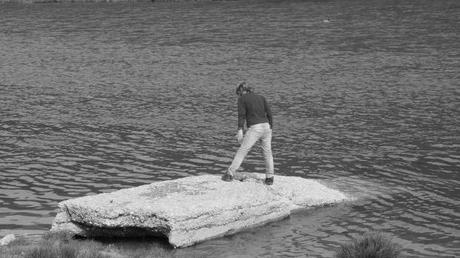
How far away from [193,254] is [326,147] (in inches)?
534

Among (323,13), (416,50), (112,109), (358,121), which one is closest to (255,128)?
(358,121)

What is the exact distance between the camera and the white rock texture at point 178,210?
21031 mm

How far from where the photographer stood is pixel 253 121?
78.8ft

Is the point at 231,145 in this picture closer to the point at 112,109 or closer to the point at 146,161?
the point at 146,161

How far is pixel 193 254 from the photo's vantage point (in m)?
20.4

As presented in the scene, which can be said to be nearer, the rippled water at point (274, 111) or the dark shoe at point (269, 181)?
the rippled water at point (274, 111)

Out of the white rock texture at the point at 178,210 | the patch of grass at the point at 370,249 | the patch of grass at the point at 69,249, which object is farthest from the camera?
the white rock texture at the point at 178,210

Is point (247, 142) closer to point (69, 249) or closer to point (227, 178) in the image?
point (227, 178)

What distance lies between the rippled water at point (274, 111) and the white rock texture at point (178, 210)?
1.38 ft

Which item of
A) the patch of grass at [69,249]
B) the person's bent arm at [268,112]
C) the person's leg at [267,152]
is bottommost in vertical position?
the patch of grass at [69,249]

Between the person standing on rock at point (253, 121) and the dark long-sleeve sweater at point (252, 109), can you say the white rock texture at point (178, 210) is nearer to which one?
the person standing on rock at point (253, 121)

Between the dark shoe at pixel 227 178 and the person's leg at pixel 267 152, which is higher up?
the person's leg at pixel 267 152

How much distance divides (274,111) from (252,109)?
55.3 feet

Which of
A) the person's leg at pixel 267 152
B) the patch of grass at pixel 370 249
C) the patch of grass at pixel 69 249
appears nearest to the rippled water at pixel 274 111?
the patch of grass at pixel 69 249
